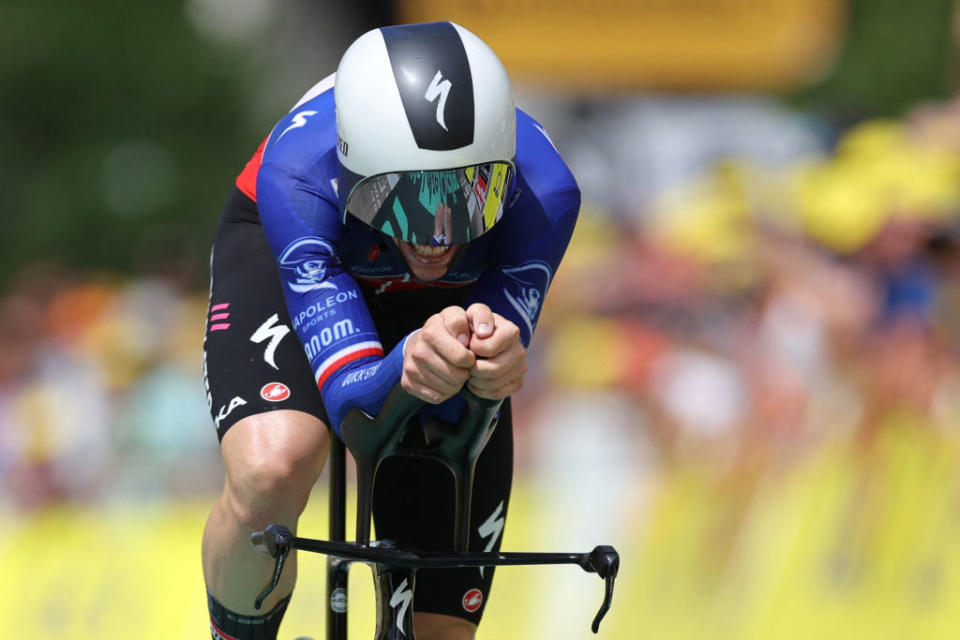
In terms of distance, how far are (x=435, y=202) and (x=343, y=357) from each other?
16.0 inches

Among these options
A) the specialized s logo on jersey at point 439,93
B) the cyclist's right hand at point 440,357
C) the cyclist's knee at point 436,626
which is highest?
the specialized s logo on jersey at point 439,93

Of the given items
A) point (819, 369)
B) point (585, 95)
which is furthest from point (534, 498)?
point (585, 95)

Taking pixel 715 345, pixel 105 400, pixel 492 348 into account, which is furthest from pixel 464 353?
pixel 105 400

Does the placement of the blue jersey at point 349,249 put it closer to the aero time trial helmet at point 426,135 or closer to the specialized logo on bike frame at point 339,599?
the aero time trial helmet at point 426,135

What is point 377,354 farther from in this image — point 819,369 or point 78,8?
point 78,8

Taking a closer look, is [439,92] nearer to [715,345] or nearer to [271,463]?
[271,463]

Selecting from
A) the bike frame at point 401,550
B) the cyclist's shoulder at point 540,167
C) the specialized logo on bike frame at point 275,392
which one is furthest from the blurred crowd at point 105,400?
the bike frame at point 401,550

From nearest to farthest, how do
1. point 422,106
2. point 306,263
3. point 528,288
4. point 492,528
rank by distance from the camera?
point 422,106 < point 306,263 < point 528,288 < point 492,528

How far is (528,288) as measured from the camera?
10.8 feet

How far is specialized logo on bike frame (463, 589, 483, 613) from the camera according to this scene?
357cm

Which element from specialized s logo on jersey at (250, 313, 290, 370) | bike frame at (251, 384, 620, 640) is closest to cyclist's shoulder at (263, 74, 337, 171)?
specialized s logo on jersey at (250, 313, 290, 370)

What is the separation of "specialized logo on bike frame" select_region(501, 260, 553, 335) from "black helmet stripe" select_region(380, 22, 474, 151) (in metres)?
0.47

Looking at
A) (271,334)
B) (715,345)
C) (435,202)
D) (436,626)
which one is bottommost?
(436,626)

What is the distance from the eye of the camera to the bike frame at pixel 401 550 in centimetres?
281
